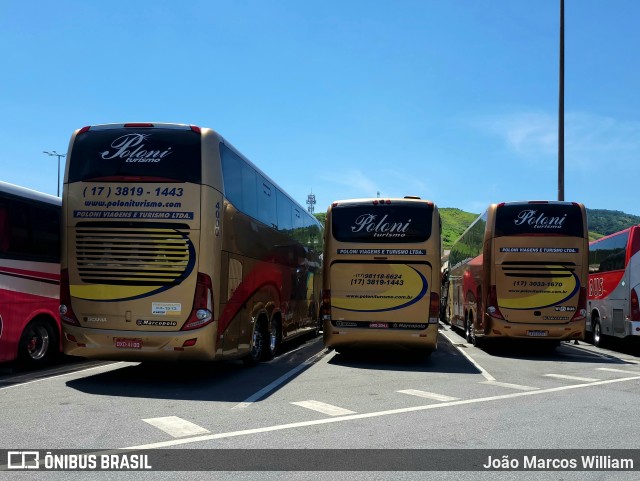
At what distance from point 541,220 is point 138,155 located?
1019cm

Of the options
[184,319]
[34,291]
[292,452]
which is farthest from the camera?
[34,291]

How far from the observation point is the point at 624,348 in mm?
18469

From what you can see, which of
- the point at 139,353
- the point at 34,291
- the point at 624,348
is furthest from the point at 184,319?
the point at 624,348

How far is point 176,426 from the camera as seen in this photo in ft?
21.6

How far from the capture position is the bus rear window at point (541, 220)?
49.4 ft

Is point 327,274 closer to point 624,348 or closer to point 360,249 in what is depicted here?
point 360,249

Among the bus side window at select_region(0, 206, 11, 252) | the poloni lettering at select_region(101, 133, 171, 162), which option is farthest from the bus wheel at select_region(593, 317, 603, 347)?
the bus side window at select_region(0, 206, 11, 252)

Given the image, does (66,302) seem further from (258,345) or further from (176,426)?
(258,345)

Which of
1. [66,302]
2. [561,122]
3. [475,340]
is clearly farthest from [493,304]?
[561,122]

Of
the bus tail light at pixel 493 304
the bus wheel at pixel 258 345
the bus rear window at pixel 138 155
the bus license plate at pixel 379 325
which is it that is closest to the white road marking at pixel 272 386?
the bus wheel at pixel 258 345

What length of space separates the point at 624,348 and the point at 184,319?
14.9 metres

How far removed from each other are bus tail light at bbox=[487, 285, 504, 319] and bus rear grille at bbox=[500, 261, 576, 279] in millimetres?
604

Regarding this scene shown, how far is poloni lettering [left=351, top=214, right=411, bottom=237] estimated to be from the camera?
1304 cm

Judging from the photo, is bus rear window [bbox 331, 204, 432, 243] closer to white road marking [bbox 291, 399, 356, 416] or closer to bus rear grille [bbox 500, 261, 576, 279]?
bus rear grille [bbox 500, 261, 576, 279]
